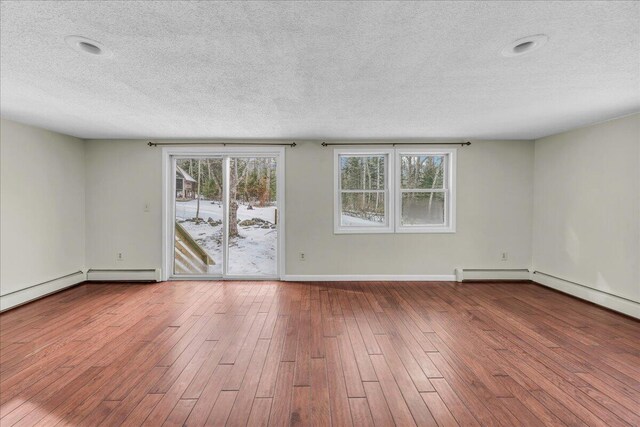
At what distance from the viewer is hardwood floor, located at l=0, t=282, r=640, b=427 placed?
6.49 feet

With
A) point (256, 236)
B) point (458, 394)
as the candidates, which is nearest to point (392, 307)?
point (458, 394)

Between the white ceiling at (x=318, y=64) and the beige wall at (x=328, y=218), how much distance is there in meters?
1.21

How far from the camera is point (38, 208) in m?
4.30

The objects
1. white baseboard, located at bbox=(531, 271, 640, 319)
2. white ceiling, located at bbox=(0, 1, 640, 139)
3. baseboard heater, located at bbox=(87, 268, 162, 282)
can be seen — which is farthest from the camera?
baseboard heater, located at bbox=(87, 268, 162, 282)

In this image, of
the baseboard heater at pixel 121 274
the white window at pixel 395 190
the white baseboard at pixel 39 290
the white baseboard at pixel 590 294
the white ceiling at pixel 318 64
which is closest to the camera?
the white ceiling at pixel 318 64

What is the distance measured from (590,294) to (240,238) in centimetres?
510

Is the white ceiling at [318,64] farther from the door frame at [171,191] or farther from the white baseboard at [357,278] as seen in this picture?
the white baseboard at [357,278]

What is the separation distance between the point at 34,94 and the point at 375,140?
418cm

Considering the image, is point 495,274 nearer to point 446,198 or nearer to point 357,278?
point 446,198

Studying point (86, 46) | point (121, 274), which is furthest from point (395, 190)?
point (121, 274)

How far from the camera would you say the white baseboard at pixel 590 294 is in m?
3.64

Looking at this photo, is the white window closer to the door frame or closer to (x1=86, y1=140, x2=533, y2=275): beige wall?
(x1=86, y1=140, x2=533, y2=275): beige wall

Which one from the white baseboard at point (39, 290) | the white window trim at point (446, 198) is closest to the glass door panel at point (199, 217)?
the white baseboard at point (39, 290)

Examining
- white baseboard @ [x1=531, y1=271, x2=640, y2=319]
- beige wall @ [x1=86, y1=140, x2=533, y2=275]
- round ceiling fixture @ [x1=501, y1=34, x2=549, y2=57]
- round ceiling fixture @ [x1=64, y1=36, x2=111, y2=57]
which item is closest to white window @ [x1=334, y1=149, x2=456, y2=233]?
beige wall @ [x1=86, y1=140, x2=533, y2=275]
